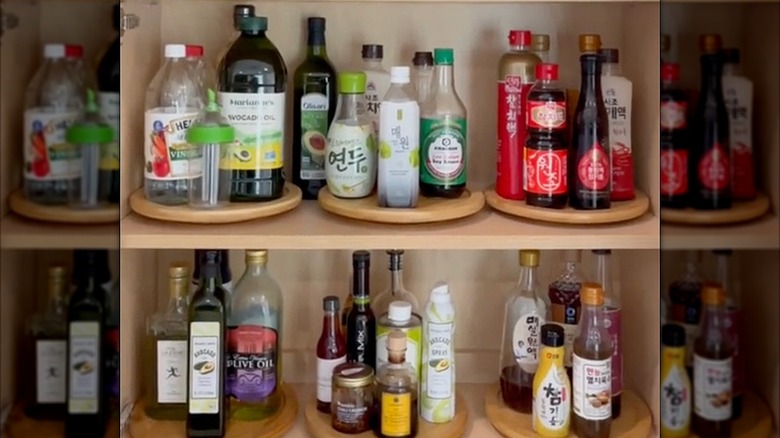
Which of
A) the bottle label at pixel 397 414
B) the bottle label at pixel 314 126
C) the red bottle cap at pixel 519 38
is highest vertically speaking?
the red bottle cap at pixel 519 38

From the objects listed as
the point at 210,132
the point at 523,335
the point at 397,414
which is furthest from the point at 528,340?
the point at 210,132

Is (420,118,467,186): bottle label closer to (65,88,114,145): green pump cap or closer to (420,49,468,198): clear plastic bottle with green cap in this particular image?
(420,49,468,198): clear plastic bottle with green cap

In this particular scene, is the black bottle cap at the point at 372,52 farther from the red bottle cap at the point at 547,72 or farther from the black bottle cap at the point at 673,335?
the black bottle cap at the point at 673,335

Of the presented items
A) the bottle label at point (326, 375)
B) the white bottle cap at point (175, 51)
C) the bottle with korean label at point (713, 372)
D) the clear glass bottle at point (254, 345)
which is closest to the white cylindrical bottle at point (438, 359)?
the bottle label at point (326, 375)

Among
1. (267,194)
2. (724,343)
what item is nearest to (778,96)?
(724,343)

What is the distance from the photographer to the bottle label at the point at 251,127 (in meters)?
1.26

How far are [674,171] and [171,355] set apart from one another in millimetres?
915

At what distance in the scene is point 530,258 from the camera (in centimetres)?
139

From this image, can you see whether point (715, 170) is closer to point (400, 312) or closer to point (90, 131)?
point (90, 131)

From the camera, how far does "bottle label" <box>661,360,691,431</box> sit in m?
0.66

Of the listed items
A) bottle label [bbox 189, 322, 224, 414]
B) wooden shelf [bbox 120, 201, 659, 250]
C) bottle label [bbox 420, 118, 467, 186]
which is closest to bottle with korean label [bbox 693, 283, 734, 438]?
wooden shelf [bbox 120, 201, 659, 250]

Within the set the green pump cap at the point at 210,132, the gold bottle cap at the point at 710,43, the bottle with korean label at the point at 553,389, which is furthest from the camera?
the bottle with korean label at the point at 553,389

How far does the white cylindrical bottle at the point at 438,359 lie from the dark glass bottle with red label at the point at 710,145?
2.45 feet

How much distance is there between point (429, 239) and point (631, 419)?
0.46 meters
